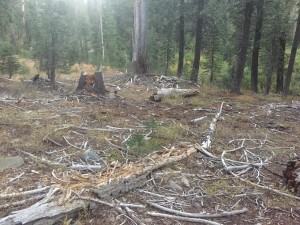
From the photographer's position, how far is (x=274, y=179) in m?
5.61

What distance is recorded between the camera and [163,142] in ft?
22.6

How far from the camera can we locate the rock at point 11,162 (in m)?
5.45

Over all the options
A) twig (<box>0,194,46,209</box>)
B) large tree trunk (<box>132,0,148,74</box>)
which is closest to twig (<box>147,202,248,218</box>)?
twig (<box>0,194,46,209</box>)

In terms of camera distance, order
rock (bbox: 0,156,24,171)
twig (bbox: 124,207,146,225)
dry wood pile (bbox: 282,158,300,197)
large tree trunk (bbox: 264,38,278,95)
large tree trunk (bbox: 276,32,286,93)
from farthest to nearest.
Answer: large tree trunk (bbox: 276,32,286,93) < large tree trunk (bbox: 264,38,278,95) < rock (bbox: 0,156,24,171) < dry wood pile (bbox: 282,158,300,197) < twig (bbox: 124,207,146,225)

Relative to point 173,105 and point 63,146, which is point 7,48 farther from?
point 63,146

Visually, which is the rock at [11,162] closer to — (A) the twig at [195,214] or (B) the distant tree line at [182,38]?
(A) the twig at [195,214]

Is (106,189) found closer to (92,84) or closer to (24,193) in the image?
(24,193)

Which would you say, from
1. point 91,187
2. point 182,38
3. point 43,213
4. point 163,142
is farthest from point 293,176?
point 182,38

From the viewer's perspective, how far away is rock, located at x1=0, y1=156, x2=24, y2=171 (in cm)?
545

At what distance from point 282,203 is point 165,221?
1.77 m

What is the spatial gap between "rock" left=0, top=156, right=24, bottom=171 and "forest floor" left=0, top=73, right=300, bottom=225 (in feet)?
0.37

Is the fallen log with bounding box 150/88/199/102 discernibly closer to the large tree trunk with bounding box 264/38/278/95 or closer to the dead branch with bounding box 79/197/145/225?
the dead branch with bounding box 79/197/145/225

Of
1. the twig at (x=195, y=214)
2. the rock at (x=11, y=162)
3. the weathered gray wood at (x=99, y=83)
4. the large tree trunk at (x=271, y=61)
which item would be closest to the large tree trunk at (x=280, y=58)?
the large tree trunk at (x=271, y=61)

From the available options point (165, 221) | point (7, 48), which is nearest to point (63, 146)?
point (165, 221)
